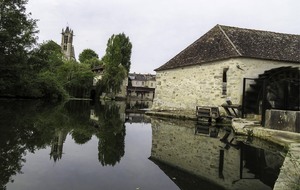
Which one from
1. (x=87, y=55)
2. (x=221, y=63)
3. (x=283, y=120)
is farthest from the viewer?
(x=87, y=55)

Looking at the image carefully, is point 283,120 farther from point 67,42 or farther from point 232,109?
point 67,42

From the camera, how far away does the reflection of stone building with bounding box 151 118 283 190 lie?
4965mm

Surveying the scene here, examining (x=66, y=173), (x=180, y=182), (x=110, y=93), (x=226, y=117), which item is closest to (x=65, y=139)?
(x=66, y=173)

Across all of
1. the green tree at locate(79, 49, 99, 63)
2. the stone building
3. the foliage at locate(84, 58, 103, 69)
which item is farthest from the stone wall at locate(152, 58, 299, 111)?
the green tree at locate(79, 49, 99, 63)

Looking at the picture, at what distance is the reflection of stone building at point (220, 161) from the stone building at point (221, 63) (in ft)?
26.3

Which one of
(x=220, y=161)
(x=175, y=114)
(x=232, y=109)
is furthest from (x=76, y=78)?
(x=220, y=161)

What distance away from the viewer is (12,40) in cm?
2314

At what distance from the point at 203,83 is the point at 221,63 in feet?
6.00

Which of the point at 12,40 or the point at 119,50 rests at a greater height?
the point at 119,50

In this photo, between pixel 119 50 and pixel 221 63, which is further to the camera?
pixel 119 50

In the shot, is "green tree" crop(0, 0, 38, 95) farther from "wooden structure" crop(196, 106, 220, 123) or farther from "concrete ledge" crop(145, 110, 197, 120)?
"wooden structure" crop(196, 106, 220, 123)

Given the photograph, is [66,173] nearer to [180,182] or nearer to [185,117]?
[180,182]

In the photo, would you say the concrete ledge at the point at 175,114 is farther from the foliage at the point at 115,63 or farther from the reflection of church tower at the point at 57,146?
the foliage at the point at 115,63

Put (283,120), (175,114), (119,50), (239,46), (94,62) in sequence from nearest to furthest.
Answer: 1. (283,120)
2. (239,46)
3. (175,114)
4. (119,50)
5. (94,62)
